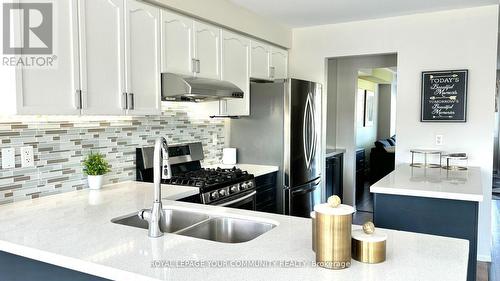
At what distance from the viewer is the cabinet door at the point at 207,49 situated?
3.12m

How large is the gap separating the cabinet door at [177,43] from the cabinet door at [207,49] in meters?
0.07

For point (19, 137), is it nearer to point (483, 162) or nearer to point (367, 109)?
point (483, 162)

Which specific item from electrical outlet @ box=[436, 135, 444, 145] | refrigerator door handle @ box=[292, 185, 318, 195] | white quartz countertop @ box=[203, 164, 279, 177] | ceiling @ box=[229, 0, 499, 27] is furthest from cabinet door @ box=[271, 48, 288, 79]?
electrical outlet @ box=[436, 135, 444, 145]

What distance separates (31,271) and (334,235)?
1.31 m

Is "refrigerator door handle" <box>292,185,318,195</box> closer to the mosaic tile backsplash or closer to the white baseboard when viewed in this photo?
the mosaic tile backsplash

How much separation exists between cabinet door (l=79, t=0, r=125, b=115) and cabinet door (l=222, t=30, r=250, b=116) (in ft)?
3.87

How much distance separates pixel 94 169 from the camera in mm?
2559

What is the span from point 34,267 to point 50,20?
1.22 meters

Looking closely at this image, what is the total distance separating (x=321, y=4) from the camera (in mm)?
3600

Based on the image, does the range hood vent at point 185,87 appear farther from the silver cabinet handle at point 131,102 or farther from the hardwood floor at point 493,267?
the hardwood floor at point 493,267

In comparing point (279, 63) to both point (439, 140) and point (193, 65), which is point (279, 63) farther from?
point (439, 140)

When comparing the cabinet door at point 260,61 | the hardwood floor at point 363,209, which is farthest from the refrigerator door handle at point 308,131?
the hardwood floor at point 363,209

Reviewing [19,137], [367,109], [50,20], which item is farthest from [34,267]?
[367,109]

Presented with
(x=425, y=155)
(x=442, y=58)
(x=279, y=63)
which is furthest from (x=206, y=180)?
(x=442, y=58)
